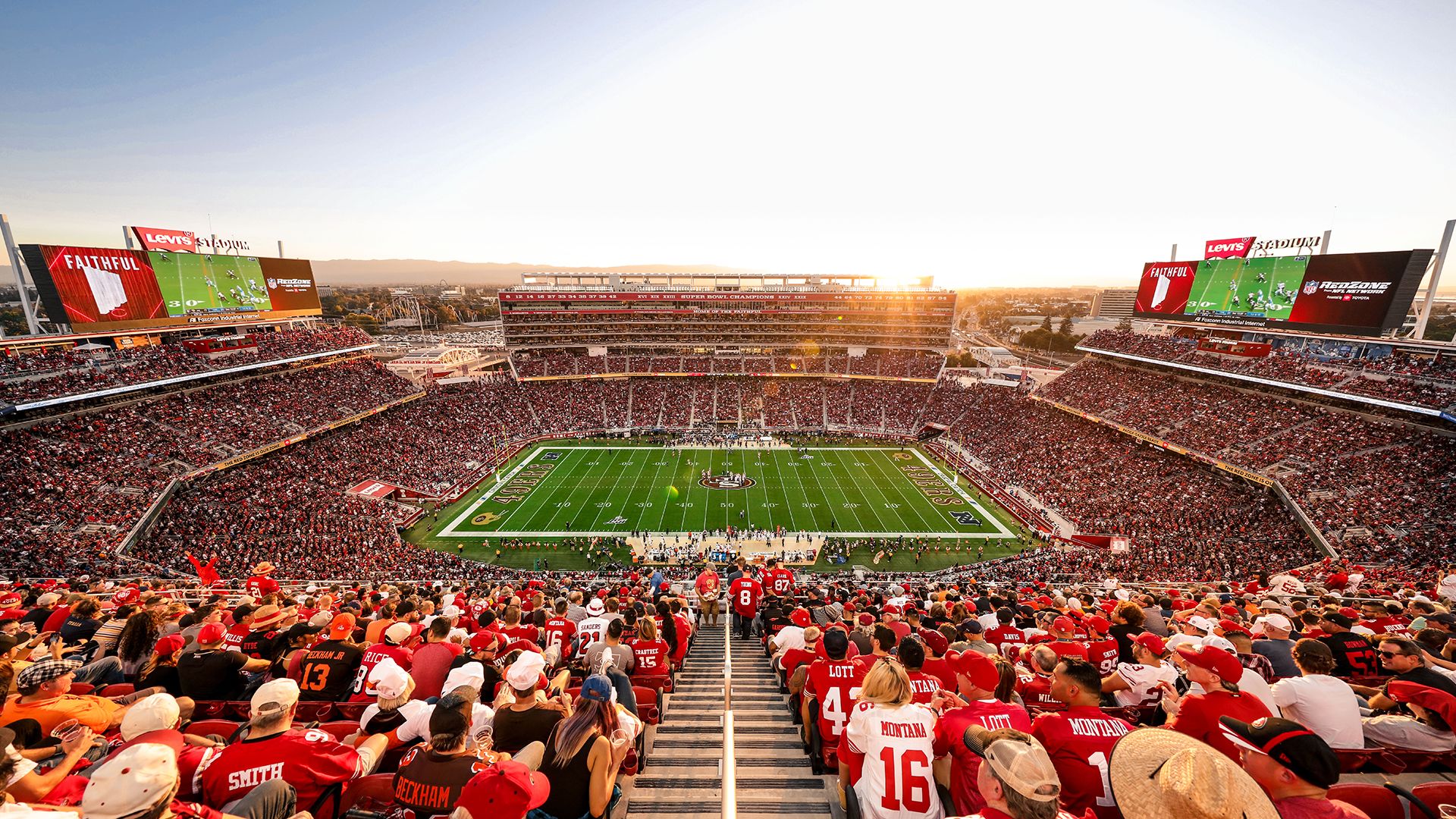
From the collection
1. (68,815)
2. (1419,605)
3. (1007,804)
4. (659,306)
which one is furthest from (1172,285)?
(68,815)

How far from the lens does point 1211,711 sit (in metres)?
4.04

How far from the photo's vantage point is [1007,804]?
7.25ft

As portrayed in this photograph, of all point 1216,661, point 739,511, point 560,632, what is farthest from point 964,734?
point 739,511

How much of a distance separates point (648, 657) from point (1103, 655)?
5.97 metres

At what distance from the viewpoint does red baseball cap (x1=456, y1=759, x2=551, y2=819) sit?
2.88m

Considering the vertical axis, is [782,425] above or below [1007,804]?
below

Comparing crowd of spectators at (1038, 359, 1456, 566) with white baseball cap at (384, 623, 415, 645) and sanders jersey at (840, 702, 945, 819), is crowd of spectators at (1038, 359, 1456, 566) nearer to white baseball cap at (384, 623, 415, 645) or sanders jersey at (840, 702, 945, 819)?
sanders jersey at (840, 702, 945, 819)

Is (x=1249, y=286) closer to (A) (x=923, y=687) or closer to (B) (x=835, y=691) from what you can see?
(A) (x=923, y=687)

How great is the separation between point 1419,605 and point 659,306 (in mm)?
56356

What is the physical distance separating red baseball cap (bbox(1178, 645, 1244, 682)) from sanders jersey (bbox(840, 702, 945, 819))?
7.70 feet

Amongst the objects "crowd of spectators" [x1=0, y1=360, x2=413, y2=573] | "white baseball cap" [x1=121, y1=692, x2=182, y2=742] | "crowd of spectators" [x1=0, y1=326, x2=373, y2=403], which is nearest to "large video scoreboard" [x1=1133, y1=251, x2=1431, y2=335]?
"white baseball cap" [x1=121, y1=692, x2=182, y2=742]

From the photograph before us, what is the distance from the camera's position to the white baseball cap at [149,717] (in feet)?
10.7

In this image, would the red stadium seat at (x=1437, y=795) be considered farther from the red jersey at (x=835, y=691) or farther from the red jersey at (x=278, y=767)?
the red jersey at (x=278, y=767)

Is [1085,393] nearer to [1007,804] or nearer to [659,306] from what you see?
[659,306]
